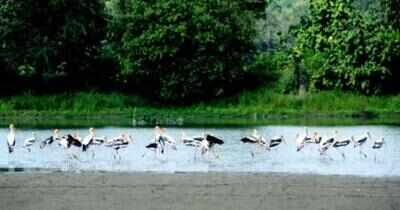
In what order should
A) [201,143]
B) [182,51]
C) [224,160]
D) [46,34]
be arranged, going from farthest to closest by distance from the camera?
[46,34]
[182,51]
[201,143]
[224,160]

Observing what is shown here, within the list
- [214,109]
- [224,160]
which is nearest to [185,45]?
[214,109]

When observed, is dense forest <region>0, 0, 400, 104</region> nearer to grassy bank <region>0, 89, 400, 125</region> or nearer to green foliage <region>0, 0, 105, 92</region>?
green foliage <region>0, 0, 105, 92</region>

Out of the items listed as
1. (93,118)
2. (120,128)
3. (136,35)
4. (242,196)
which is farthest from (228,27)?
(242,196)

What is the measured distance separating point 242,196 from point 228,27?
30.7 m

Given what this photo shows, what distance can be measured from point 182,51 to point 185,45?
0.32m

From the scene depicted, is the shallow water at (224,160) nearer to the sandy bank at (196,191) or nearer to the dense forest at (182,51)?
the sandy bank at (196,191)

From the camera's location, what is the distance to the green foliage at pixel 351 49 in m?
45.2

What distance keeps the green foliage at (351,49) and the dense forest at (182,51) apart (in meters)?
0.05

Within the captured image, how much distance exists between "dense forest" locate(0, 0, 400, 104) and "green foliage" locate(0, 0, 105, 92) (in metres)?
0.05

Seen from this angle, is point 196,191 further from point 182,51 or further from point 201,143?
point 182,51

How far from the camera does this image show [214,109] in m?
44.9

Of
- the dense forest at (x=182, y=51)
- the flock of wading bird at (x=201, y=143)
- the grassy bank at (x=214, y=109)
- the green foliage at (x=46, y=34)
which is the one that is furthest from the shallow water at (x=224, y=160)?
the green foliage at (x=46, y=34)

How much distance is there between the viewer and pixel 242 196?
1505cm

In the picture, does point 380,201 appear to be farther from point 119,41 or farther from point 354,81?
point 119,41
